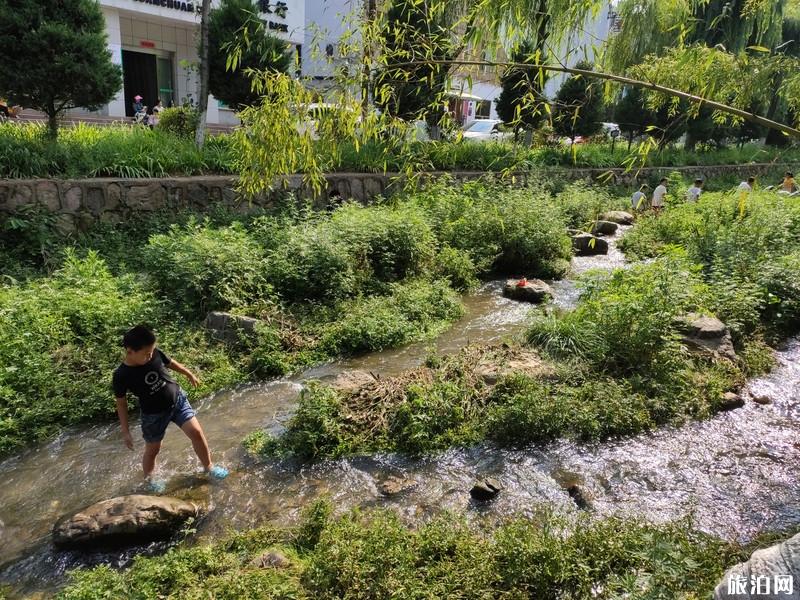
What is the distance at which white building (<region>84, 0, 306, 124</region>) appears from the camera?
67.9ft

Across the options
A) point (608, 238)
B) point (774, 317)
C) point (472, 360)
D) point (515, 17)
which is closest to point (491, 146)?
point (608, 238)

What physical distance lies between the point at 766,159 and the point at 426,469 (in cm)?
2801

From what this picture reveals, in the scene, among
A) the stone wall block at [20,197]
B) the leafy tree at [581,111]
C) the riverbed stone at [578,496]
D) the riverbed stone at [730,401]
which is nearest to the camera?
the riverbed stone at [578,496]

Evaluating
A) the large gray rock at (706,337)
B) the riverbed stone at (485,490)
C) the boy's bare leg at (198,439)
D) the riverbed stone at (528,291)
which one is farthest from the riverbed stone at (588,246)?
the boy's bare leg at (198,439)

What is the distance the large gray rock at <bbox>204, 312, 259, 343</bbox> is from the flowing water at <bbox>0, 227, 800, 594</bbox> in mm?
1208

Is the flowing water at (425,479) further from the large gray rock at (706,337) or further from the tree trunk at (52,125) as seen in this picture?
the tree trunk at (52,125)

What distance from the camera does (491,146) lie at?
1830 centimetres

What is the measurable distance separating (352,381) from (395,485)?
1.61 meters

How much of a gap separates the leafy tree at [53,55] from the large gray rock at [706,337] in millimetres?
10737

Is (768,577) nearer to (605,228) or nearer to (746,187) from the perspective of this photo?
(605,228)

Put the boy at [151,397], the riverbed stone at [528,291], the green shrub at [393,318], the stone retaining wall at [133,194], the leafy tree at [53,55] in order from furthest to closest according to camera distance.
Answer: the riverbed stone at [528,291] → the leafy tree at [53,55] → the stone retaining wall at [133,194] → the green shrub at [393,318] → the boy at [151,397]

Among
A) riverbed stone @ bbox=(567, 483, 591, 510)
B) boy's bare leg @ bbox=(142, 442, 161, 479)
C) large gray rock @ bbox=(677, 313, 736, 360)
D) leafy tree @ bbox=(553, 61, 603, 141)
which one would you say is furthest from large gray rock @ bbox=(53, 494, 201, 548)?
leafy tree @ bbox=(553, 61, 603, 141)

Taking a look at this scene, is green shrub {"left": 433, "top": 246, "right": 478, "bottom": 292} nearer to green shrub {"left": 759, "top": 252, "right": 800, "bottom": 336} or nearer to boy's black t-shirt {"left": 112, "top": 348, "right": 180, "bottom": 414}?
green shrub {"left": 759, "top": 252, "right": 800, "bottom": 336}

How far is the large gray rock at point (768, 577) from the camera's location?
2.34 meters
